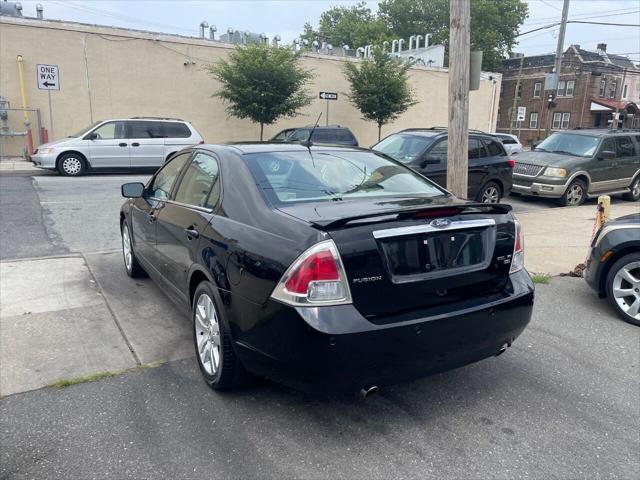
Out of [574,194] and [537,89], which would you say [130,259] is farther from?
[537,89]

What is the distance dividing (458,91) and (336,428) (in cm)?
539

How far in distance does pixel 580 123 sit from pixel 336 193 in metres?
51.7

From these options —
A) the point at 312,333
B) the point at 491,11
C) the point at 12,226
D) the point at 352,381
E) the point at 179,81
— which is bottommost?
the point at 12,226

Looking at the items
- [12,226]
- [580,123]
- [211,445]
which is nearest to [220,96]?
[12,226]

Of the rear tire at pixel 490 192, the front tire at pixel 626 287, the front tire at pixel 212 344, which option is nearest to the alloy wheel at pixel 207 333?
the front tire at pixel 212 344

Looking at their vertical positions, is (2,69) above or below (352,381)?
above

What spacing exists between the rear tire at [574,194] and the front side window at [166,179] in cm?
995

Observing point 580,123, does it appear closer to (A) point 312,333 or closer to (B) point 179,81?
(B) point 179,81

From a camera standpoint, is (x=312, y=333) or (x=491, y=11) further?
(x=491, y=11)

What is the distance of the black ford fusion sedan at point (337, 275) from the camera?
8.60 feet

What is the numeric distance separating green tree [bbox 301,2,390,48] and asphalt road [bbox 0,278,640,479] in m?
54.3

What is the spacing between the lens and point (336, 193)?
3.45 meters

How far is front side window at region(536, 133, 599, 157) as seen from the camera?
12602mm

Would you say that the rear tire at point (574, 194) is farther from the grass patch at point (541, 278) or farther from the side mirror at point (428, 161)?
the grass patch at point (541, 278)
